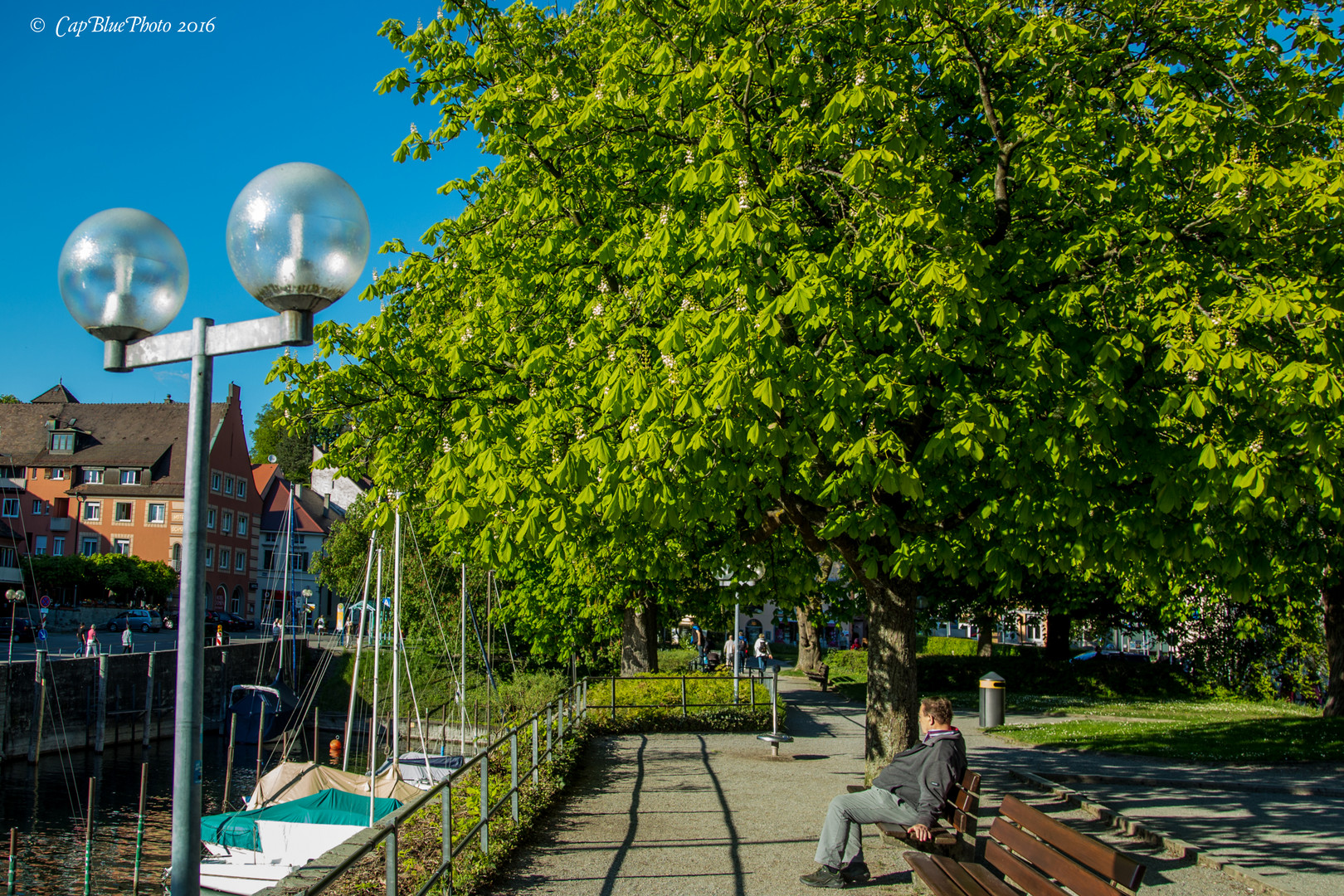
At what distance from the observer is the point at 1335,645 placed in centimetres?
2500

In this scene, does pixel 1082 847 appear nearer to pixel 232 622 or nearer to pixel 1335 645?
pixel 1335 645

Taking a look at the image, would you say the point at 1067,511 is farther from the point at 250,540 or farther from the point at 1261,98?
the point at 250,540

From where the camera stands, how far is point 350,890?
9.30 meters

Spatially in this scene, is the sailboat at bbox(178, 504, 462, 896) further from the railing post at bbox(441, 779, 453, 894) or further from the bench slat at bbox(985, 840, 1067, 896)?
the bench slat at bbox(985, 840, 1067, 896)

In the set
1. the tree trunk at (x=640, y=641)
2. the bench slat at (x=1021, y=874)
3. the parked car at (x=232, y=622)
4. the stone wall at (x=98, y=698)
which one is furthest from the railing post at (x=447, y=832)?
the parked car at (x=232, y=622)

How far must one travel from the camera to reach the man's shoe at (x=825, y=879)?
26.5 feet

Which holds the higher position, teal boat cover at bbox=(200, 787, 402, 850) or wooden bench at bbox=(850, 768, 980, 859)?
wooden bench at bbox=(850, 768, 980, 859)

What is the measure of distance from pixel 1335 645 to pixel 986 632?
50.1 feet

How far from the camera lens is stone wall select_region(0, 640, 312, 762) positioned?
3519 centimetres

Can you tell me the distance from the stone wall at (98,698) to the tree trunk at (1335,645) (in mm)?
34454

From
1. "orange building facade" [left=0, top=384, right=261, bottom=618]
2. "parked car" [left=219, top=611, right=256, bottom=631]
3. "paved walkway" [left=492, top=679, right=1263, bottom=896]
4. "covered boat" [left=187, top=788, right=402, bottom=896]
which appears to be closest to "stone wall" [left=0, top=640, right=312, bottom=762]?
"covered boat" [left=187, top=788, right=402, bottom=896]

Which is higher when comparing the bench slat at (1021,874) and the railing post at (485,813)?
the bench slat at (1021,874)

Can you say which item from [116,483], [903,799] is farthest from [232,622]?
[903,799]

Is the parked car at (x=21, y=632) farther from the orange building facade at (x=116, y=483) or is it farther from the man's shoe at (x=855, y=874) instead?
the man's shoe at (x=855, y=874)
